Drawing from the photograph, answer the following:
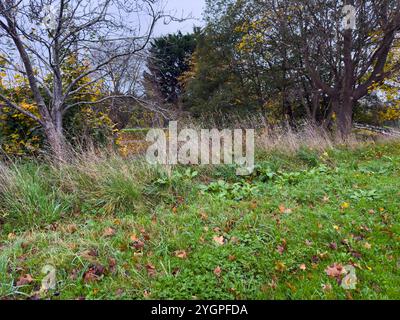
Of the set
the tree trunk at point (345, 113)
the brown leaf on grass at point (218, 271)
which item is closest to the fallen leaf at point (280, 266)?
the brown leaf on grass at point (218, 271)

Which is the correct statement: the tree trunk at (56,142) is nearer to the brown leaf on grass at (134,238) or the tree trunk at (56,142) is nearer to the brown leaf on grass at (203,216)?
the brown leaf on grass at (134,238)

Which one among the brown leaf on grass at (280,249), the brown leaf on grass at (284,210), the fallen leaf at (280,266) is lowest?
the fallen leaf at (280,266)

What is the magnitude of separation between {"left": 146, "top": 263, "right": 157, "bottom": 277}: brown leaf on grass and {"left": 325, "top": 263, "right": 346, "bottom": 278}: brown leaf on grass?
54.9 inches

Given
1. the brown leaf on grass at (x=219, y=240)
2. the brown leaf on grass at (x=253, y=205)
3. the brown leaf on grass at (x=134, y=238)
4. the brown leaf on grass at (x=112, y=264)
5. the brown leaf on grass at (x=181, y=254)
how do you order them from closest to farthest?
the brown leaf on grass at (x=112, y=264) < the brown leaf on grass at (x=181, y=254) < the brown leaf on grass at (x=219, y=240) < the brown leaf on grass at (x=134, y=238) < the brown leaf on grass at (x=253, y=205)

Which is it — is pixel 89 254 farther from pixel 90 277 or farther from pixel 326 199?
pixel 326 199

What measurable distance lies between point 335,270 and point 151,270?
1492 millimetres

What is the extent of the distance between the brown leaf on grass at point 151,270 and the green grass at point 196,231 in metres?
Answer: 0.02

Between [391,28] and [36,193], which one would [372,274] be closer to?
[36,193]

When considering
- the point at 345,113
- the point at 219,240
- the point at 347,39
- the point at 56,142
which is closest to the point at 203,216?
the point at 219,240

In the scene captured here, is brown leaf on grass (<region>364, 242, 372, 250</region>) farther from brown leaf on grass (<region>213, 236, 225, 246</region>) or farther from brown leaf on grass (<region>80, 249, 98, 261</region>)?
brown leaf on grass (<region>80, 249, 98, 261</region>)

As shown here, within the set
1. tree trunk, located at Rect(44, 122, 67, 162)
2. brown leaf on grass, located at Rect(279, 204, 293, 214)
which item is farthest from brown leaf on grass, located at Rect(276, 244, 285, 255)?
tree trunk, located at Rect(44, 122, 67, 162)

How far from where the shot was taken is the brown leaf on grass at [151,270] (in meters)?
2.11

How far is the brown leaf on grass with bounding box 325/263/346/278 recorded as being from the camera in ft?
6.73
